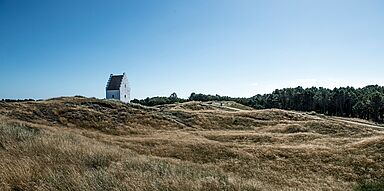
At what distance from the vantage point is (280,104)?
5738 inches

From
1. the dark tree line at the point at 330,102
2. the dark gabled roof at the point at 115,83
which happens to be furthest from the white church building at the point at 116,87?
the dark tree line at the point at 330,102

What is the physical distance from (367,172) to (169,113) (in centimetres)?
3383

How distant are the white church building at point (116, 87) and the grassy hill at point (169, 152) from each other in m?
24.4

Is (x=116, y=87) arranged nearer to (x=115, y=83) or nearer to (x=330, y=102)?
(x=115, y=83)

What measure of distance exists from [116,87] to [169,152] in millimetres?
55037

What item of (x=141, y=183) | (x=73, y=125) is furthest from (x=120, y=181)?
(x=73, y=125)

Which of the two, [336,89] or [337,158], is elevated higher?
[336,89]

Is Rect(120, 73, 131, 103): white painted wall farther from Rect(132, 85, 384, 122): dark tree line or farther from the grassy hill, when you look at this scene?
the grassy hill

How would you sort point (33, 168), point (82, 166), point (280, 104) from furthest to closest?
1. point (280, 104)
2. point (82, 166)
3. point (33, 168)

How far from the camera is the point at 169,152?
25.8 m

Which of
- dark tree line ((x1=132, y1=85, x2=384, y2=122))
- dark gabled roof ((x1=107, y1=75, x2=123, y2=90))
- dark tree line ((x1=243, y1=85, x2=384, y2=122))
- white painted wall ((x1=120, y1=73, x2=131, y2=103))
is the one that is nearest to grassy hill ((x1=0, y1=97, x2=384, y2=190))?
dark gabled roof ((x1=107, y1=75, x2=123, y2=90))

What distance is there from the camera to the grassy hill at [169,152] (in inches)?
371

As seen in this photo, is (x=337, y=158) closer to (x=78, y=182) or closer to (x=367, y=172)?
(x=367, y=172)

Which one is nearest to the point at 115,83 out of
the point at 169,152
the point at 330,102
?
the point at 169,152
